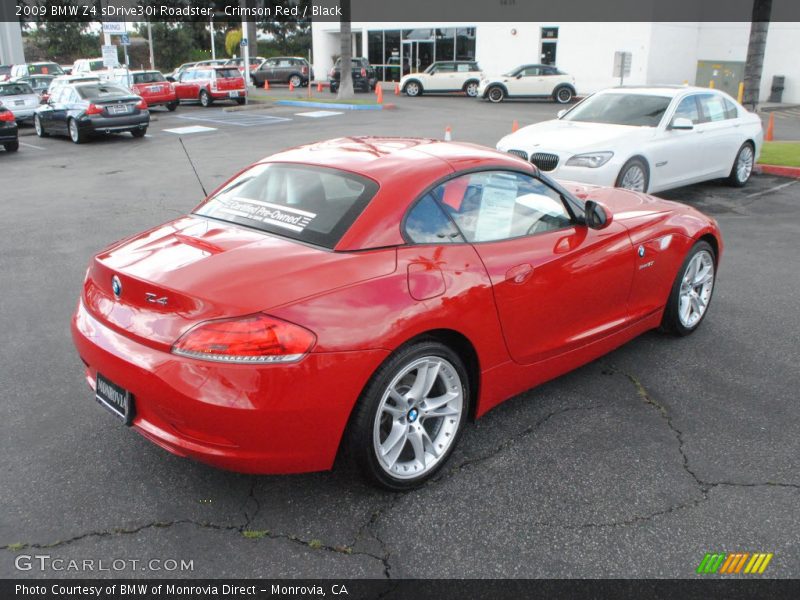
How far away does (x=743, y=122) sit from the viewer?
1136 cm

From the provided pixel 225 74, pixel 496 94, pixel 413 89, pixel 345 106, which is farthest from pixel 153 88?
pixel 496 94

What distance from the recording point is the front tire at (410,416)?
3.14 metres

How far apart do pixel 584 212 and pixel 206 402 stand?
2565 millimetres

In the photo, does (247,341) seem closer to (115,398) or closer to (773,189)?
(115,398)

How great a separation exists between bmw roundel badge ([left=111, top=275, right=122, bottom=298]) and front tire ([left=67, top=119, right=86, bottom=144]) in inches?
662

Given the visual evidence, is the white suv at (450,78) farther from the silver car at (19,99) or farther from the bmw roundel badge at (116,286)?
the bmw roundel badge at (116,286)

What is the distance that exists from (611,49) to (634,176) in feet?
82.3

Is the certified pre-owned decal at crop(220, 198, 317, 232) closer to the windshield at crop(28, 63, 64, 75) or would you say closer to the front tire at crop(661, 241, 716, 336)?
the front tire at crop(661, 241, 716, 336)

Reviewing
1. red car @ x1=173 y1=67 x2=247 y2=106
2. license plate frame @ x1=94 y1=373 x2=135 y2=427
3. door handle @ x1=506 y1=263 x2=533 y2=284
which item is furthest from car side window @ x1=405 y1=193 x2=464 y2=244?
red car @ x1=173 y1=67 x2=247 y2=106

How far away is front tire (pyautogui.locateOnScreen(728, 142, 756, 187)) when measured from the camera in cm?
1148

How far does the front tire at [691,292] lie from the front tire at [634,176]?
3.97 m

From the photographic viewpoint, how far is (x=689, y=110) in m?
10.4

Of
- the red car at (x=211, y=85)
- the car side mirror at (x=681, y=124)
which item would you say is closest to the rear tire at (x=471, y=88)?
the red car at (x=211, y=85)
